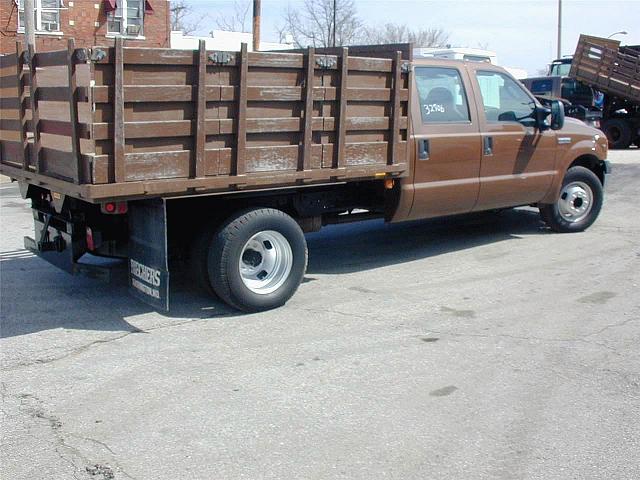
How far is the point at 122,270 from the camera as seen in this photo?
6367 millimetres

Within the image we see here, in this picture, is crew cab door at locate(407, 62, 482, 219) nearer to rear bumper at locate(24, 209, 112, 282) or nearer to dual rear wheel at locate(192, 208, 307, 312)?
dual rear wheel at locate(192, 208, 307, 312)

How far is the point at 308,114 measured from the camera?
621 cm

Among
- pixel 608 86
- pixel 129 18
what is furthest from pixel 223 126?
pixel 129 18

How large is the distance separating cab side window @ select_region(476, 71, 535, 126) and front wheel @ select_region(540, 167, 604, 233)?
1156 mm

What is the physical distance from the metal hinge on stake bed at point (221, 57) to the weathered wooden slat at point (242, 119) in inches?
3.7

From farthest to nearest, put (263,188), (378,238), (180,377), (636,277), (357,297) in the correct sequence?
(378,238), (636,277), (357,297), (263,188), (180,377)

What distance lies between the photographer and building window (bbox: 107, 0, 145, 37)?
2772cm

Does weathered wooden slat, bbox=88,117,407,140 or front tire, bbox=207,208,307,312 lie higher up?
weathered wooden slat, bbox=88,117,407,140

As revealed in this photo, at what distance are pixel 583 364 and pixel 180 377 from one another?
267 centimetres

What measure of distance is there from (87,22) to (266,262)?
23.1 m

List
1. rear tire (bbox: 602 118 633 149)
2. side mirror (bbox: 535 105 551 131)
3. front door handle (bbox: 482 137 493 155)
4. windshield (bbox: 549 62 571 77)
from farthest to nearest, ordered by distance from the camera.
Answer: windshield (bbox: 549 62 571 77) → rear tire (bbox: 602 118 633 149) → side mirror (bbox: 535 105 551 131) → front door handle (bbox: 482 137 493 155)

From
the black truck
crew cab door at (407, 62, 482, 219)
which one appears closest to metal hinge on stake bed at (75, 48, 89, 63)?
crew cab door at (407, 62, 482, 219)

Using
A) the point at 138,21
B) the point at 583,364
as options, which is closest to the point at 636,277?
the point at 583,364

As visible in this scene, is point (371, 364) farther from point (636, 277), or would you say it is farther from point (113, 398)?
point (636, 277)
